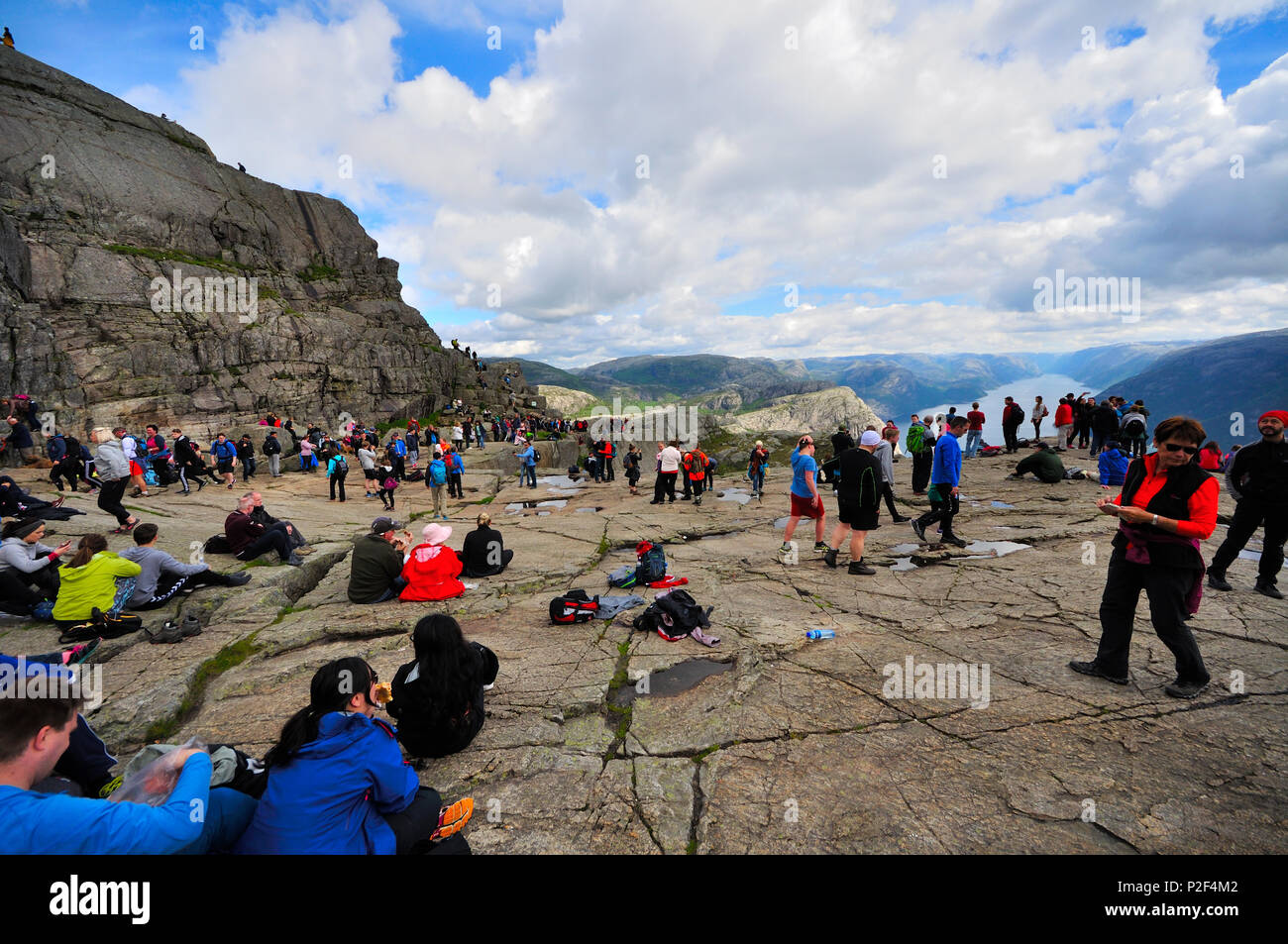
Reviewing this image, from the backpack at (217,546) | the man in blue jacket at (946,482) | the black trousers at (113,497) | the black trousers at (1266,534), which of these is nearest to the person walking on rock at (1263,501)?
the black trousers at (1266,534)

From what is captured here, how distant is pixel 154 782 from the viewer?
264cm

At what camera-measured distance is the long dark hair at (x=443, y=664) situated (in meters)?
3.96

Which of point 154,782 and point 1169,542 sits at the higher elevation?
point 1169,542

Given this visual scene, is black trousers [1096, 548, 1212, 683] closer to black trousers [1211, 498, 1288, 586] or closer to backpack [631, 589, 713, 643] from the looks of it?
black trousers [1211, 498, 1288, 586]

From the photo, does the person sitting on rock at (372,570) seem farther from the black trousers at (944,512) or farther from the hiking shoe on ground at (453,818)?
the black trousers at (944,512)

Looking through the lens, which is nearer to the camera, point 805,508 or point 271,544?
point 805,508

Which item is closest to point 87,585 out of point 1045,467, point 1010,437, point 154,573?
point 154,573

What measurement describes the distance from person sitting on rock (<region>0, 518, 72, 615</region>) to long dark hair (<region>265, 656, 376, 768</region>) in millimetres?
7977

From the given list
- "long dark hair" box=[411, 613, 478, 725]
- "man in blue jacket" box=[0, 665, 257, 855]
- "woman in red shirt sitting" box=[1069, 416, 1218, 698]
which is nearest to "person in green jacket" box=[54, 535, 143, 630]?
"man in blue jacket" box=[0, 665, 257, 855]

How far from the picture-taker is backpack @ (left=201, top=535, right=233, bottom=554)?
33.2ft

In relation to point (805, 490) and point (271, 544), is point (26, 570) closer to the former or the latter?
point (271, 544)

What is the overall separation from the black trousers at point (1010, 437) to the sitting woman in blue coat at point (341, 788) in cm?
2334

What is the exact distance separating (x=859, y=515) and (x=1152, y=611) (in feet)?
13.9

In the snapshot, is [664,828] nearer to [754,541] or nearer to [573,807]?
[573,807]
